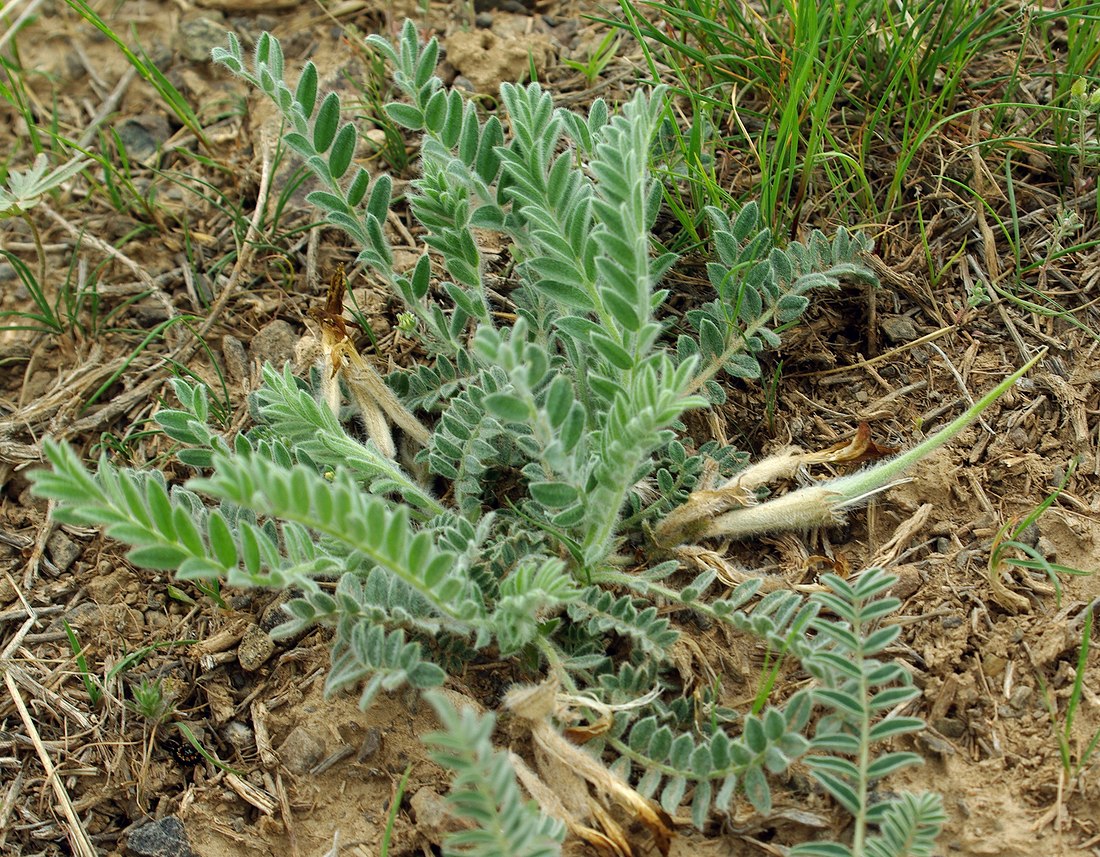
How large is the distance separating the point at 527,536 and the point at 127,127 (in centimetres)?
263

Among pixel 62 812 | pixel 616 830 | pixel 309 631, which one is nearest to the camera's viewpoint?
pixel 616 830

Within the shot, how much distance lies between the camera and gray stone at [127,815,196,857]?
2510 millimetres

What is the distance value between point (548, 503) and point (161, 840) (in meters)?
1.27

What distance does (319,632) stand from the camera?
280cm

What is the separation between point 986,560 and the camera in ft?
8.79

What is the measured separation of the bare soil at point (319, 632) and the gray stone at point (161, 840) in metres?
0.02

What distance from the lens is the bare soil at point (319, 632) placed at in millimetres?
2457

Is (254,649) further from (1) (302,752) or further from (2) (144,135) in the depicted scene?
(2) (144,135)

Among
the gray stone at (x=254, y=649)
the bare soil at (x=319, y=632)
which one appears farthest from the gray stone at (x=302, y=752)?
the gray stone at (x=254, y=649)

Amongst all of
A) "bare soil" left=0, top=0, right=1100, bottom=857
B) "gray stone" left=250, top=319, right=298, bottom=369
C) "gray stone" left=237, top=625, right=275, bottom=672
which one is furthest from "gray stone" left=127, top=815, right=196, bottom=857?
"gray stone" left=250, top=319, right=298, bottom=369

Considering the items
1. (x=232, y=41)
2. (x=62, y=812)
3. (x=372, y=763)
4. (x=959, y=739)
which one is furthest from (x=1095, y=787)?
(x=232, y=41)

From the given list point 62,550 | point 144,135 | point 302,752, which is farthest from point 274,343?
point 302,752

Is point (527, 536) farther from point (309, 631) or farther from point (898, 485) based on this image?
point (898, 485)

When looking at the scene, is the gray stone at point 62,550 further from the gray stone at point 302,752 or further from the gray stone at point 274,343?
the gray stone at point 302,752
